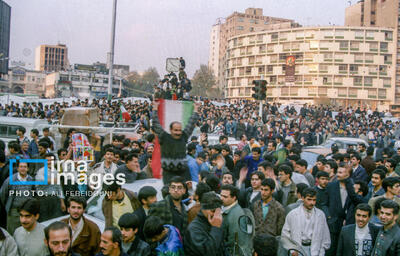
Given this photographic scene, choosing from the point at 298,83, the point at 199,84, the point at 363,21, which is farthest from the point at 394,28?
the point at 199,84

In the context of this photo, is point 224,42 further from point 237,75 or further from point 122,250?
point 122,250

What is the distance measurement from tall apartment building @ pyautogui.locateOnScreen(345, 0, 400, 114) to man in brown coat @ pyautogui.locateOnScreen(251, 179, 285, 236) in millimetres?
65238

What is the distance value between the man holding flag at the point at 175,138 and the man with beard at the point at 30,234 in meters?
2.32

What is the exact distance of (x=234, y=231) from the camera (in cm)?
440

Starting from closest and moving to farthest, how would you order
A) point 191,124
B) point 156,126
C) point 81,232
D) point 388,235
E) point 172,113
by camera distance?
point 81,232
point 388,235
point 156,126
point 191,124
point 172,113

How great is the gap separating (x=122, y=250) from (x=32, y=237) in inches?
39.0

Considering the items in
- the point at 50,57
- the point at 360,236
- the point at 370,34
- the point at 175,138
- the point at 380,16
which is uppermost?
the point at 50,57

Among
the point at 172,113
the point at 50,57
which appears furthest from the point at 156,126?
the point at 50,57

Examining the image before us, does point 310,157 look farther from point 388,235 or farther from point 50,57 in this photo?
point 50,57

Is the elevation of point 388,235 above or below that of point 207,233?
below

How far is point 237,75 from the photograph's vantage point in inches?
2835

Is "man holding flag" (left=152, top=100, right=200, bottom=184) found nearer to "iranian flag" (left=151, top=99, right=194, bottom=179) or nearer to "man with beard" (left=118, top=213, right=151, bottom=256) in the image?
"iranian flag" (left=151, top=99, right=194, bottom=179)

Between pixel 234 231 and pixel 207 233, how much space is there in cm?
84

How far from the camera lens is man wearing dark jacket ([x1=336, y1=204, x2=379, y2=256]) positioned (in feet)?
14.6
